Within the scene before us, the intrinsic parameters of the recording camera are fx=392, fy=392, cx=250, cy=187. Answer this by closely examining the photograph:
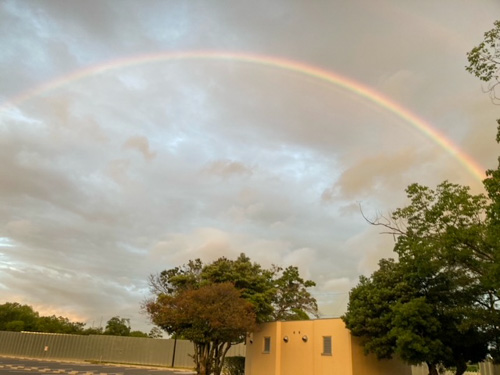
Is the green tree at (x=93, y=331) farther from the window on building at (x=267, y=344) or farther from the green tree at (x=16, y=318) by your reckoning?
the window on building at (x=267, y=344)

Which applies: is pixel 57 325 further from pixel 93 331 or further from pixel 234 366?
pixel 234 366

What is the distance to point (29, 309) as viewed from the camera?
220ft

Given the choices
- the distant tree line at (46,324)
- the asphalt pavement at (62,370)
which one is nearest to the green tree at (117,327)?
the distant tree line at (46,324)

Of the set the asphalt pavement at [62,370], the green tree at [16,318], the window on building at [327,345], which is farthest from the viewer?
the green tree at [16,318]

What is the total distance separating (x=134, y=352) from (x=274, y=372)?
971 inches

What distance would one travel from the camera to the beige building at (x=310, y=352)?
68.0 feet

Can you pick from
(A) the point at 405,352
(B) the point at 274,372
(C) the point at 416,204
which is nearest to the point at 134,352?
(B) the point at 274,372

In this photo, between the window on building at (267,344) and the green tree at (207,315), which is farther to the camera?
the window on building at (267,344)

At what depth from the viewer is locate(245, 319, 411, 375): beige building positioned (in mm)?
20734

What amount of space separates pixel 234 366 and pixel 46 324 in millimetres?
45609

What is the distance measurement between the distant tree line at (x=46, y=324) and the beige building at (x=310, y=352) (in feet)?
125

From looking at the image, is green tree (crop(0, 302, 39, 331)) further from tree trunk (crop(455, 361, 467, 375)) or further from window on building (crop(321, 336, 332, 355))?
tree trunk (crop(455, 361, 467, 375))

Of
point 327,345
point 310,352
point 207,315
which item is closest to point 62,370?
point 207,315

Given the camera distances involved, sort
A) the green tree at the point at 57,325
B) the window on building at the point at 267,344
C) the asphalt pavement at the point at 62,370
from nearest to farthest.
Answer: the asphalt pavement at the point at 62,370 < the window on building at the point at 267,344 < the green tree at the point at 57,325
